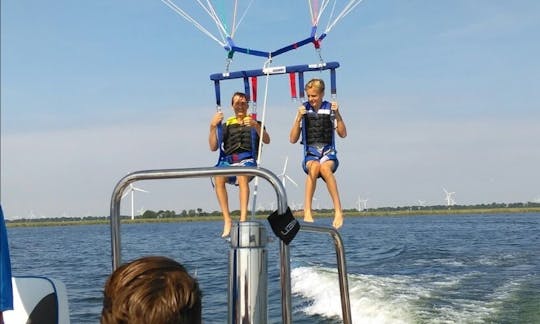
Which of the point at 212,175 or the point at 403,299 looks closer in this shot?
the point at 212,175

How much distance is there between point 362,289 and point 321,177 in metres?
7.41

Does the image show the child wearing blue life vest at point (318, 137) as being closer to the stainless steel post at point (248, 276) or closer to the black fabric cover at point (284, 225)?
the black fabric cover at point (284, 225)

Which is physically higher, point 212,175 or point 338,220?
point 212,175

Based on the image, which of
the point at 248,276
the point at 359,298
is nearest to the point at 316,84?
the point at 248,276

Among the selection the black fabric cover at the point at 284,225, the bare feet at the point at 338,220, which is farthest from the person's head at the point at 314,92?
the black fabric cover at the point at 284,225

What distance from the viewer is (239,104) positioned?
21.3ft

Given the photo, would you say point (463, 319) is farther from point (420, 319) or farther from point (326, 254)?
point (326, 254)

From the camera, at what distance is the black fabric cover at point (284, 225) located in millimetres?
2105

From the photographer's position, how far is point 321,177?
21.2ft

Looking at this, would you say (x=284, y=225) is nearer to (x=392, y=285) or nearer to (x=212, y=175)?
(x=212, y=175)

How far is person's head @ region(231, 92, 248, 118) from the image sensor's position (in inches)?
255

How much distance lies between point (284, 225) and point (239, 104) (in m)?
4.49

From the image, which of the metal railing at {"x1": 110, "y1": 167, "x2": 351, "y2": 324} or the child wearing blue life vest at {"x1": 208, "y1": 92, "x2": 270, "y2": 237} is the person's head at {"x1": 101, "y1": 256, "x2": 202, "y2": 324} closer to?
the metal railing at {"x1": 110, "y1": 167, "x2": 351, "y2": 324}

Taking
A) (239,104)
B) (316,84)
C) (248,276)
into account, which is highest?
(316,84)
